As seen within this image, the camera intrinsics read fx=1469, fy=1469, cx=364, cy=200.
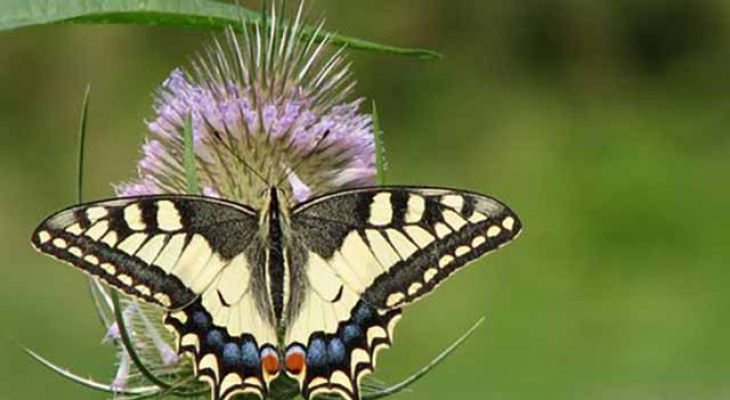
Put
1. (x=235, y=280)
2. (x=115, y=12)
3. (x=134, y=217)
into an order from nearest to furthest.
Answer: (x=115, y=12) → (x=134, y=217) → (x=235, y=280)

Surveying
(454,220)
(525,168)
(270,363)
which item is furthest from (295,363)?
(525,168)

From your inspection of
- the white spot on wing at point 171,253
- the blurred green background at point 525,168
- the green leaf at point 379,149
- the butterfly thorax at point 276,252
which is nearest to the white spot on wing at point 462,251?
the green leaf at point 379,149

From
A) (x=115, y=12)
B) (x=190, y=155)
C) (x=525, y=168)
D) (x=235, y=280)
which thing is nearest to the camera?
(x=115, y=12)

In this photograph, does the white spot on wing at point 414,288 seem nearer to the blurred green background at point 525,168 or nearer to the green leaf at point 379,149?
the green leaf at point 379,149

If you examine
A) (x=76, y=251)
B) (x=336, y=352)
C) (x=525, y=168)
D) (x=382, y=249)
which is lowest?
(x=525, y=168)

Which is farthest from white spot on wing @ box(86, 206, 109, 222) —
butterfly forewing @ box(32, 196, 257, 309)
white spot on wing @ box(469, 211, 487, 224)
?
white spot on wing @ box(469, 211, 487, 224)

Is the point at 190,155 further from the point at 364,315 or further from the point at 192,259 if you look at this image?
the point at 364,315

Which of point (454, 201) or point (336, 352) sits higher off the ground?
point (454, 201)

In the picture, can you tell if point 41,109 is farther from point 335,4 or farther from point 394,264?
point 394,264

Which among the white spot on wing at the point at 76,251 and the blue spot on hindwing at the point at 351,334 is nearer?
the white spot on wing at the point at 76,251
